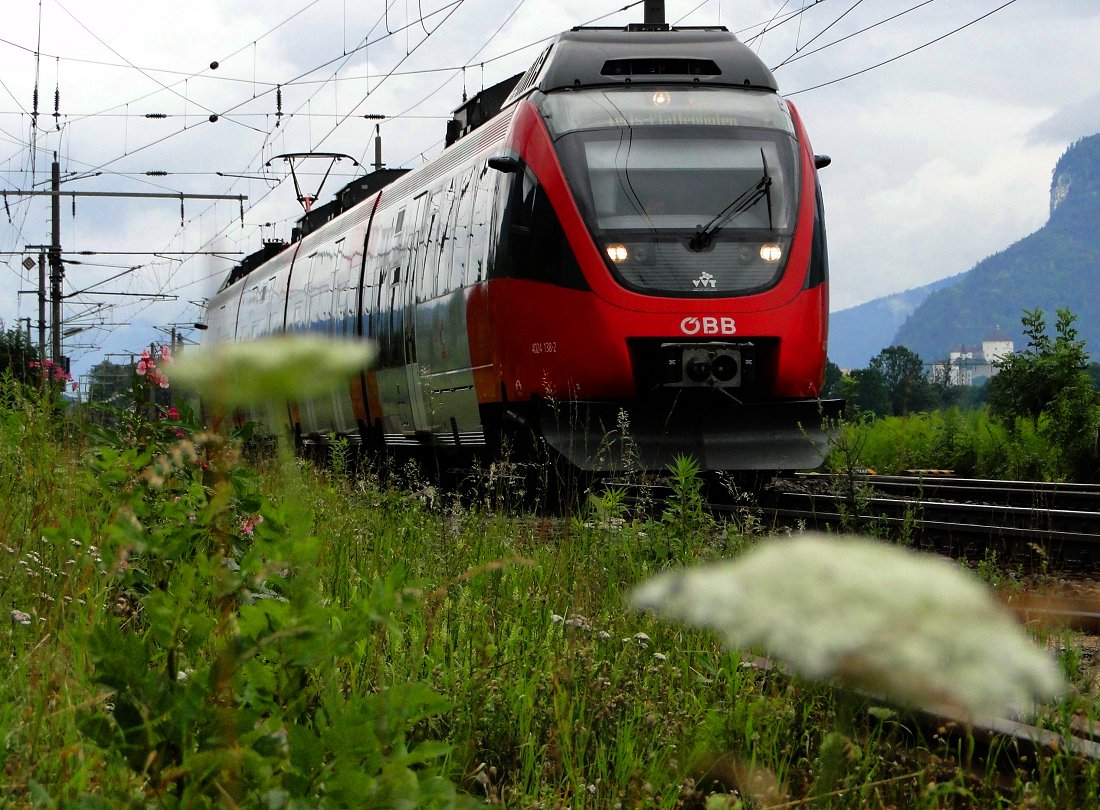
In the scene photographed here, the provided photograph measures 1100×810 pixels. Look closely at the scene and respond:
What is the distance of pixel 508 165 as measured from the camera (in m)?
9.76

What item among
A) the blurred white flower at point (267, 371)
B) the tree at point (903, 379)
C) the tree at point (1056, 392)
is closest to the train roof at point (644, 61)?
the tree at point (1056, 392)

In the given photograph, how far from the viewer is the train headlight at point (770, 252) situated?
9500 millimetres

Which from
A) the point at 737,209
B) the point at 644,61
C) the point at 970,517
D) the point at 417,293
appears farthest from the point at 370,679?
the point at 417,293

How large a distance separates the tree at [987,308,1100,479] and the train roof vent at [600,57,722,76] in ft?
20.4

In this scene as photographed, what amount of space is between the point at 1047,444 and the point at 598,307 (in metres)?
7.97

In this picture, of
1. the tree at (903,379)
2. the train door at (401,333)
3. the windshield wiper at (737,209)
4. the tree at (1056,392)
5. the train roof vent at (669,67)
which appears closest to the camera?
the windshield wiper at (737,209)

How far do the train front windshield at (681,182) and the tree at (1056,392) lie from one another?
6012mm

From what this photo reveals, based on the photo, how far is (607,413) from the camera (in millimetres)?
9367

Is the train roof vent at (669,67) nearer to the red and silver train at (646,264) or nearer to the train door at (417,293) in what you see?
the red and silver train at (646,264)

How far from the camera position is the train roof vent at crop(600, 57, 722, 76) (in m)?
10.4

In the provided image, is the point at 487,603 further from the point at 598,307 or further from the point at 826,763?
the point at 598,307

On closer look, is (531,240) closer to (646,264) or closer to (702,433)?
(646,264)

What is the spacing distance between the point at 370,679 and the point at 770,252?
6702 mm

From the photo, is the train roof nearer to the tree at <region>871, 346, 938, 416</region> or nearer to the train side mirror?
the train side mirror
